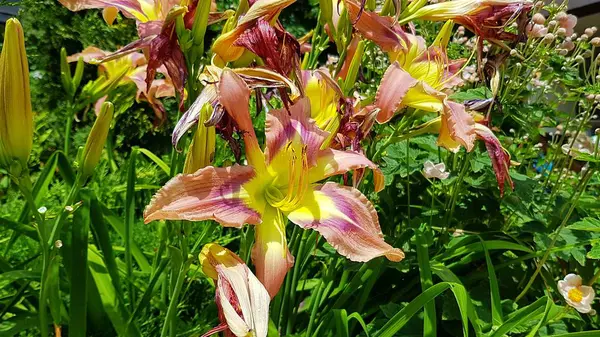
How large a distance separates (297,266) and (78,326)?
43 cm

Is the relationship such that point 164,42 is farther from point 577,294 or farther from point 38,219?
point 577,294

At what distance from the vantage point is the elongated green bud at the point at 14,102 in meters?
0.59

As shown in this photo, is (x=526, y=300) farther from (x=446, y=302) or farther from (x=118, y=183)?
(x=118, y=183)

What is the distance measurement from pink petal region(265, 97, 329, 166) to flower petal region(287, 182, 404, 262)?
0.05 metres

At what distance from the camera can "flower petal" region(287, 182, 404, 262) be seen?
0.64 metres

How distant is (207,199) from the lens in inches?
24.5

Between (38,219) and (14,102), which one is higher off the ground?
(14,102)

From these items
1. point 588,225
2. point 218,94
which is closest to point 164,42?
point 218,94

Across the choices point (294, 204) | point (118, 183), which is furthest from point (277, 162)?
point (118, 183)

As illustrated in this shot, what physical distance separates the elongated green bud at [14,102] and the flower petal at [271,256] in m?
0.31

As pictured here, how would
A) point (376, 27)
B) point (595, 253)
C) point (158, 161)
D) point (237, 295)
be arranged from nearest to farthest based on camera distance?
point (237, 295) → point (376, 27) → point (595, 253) → point (158, 161)

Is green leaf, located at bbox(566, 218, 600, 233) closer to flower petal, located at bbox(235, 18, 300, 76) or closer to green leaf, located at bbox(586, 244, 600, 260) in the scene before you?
green leaf, located at bbox(586, 244, 600, 260)

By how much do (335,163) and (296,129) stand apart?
0.07m

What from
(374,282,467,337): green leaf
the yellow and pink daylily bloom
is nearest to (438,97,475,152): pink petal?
the yellow and pink daylily bloom
